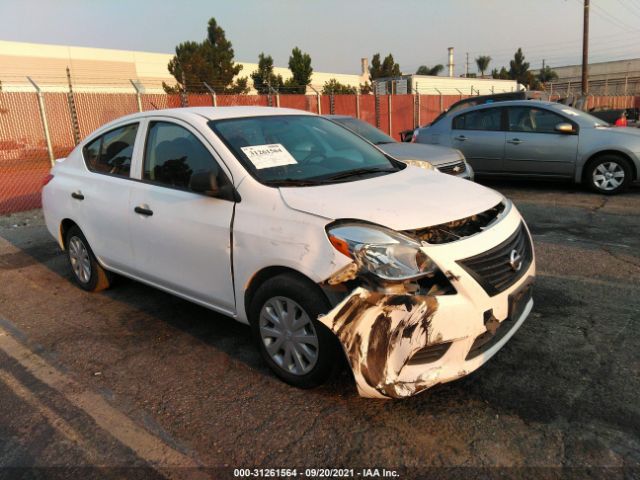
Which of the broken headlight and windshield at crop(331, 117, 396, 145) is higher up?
windshield at crop(331, 117, 396, 145)

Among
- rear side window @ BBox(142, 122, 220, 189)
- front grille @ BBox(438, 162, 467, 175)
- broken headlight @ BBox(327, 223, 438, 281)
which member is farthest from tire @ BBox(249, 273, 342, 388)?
front grille @ BBox(438, 162, 467, 175)

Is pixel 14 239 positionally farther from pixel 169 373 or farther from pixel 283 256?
pixel 283 256

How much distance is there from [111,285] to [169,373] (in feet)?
6.40

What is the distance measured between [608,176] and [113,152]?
7.65m

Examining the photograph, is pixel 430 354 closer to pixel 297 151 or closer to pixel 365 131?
pixel 297 151

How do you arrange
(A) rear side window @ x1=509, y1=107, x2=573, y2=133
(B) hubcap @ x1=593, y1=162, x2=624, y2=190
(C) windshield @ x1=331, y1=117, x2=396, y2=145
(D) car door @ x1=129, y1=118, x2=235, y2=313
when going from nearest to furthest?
1. (D) car door @ x1=129, y1=118, x2=235, y2=313
2. (B) hubcap @ x1=593, y1=162, x2=624, y2=190
3. (C) windshield @ x1=331, y1=117, x2=396, y2=145
4. (A) rear side window @ x1=509, y1=107, x2=573, y2=133

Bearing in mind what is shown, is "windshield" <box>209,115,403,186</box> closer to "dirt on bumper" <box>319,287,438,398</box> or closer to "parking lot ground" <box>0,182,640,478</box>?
"dirt on bumper" <box>319,287,438,398</box>

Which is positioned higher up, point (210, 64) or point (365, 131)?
point (210, 64)

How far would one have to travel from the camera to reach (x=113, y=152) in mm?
4453

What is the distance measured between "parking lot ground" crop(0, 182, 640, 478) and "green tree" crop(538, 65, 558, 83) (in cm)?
9076

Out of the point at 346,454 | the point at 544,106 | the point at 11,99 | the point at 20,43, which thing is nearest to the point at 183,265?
the point at 346,454

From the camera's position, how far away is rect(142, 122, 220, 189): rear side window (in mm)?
3574

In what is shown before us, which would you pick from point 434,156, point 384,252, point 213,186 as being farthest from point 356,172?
point 434,156

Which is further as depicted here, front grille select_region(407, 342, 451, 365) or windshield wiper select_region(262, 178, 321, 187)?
windshield wiper select_region(262, 178, 321, 187)
